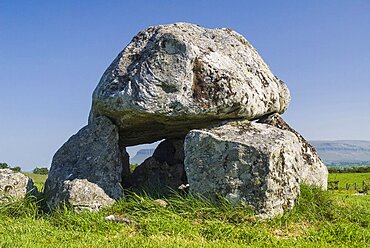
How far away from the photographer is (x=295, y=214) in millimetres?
10438

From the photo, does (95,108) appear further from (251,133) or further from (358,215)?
(358,215)

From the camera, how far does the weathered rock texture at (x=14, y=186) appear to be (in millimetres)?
12141

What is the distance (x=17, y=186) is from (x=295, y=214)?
7573 mm

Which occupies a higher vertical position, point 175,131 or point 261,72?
point 261,72

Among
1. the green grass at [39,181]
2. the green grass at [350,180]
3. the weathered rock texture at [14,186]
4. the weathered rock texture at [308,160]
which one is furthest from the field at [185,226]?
the green grass at [350,180]

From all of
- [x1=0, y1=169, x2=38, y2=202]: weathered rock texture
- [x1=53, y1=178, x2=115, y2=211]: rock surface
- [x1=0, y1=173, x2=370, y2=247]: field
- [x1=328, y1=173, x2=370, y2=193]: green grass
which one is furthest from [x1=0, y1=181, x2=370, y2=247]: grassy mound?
[x1=328, y1=173, x2=370, y2=193]: green grass

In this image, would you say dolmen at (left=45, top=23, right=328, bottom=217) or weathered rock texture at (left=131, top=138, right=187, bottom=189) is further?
weathered rock texture at (left=131, top=138, right=187, bottom=189)

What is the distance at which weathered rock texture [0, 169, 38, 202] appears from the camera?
12.1 metres

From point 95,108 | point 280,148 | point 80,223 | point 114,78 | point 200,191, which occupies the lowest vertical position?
point 80,223

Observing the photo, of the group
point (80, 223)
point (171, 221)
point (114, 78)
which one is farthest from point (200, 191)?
point (114, 78)

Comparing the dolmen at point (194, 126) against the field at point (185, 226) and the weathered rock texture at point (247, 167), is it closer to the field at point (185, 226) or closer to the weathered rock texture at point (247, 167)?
the weathered rock texture at point (247, 167)

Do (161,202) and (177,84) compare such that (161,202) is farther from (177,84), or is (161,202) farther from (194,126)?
(177,84)

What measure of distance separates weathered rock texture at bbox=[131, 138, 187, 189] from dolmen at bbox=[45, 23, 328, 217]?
0.14 m

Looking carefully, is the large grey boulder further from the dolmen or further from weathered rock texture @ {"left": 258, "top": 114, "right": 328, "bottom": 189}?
weathered rock texture @ {"left": 258, "top": 114, "right": 328, "bottom": 189}
